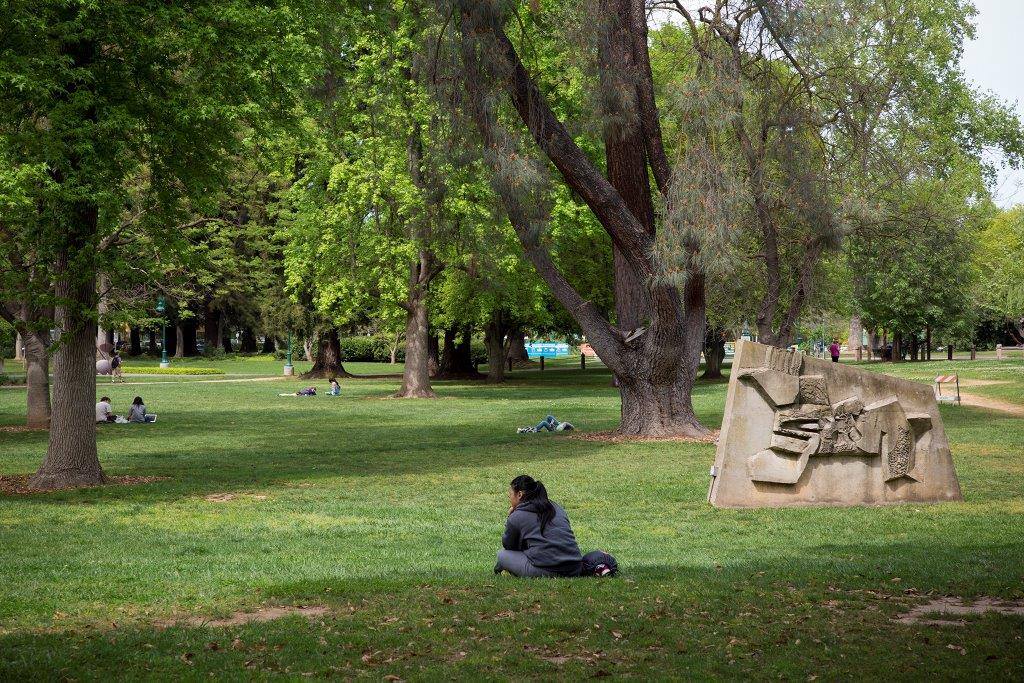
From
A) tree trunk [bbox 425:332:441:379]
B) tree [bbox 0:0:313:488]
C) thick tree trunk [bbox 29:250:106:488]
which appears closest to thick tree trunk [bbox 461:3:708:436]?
tree [bbox 0:0:313:488]

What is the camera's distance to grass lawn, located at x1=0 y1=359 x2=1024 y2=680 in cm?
712

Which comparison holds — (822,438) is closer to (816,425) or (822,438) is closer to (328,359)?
(816,425)

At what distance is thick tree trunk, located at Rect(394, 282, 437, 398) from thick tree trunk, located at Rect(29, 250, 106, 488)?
2366 cm

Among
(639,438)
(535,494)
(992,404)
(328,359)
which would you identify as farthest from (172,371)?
(535,494)

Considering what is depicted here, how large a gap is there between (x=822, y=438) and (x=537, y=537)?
19.3ft

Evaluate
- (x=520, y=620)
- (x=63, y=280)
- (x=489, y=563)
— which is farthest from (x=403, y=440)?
(x=520, y=620)

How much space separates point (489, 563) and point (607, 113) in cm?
1345

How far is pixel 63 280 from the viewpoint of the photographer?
53.3ft

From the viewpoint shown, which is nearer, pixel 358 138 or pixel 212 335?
pixel 358 138

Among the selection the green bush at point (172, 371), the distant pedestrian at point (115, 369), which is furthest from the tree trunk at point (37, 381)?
the green bush at point (172, 371)

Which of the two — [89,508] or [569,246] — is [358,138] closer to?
[569,246]

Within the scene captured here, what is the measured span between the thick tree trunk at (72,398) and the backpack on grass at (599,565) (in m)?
9.43

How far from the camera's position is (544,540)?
9836mm

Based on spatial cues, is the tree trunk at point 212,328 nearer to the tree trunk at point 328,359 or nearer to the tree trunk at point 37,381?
the tree trunk at point 328,359
